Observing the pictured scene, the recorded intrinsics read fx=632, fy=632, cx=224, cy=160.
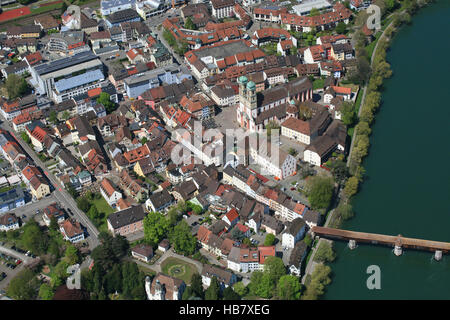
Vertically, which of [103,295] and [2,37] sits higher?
[2,37]

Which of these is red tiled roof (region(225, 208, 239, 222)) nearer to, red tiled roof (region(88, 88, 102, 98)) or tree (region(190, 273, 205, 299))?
tree (region(190, 273, 205, 299))

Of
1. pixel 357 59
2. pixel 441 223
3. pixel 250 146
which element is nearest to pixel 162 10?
pixel 357 59

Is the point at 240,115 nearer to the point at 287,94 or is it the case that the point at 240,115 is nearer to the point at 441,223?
the point at 287,94

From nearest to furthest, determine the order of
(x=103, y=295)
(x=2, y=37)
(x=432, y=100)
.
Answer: (x=103, y=295) < (x=432, y=100) < (x=2, y=37)

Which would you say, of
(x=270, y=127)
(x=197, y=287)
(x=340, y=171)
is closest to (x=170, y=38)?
(x=270, y=127)

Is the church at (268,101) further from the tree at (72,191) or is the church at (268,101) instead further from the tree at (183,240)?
the tree at (72,191)

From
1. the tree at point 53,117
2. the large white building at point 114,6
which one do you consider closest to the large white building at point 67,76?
the tree at point 53,117
